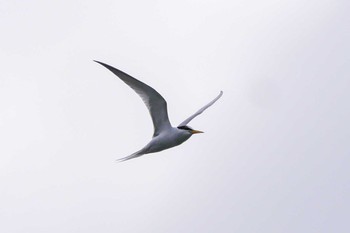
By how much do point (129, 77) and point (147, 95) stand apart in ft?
4.37

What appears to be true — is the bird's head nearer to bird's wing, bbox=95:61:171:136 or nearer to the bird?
the bird

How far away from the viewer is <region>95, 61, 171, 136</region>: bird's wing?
25375 millimetres

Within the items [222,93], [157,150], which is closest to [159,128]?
[157,150]

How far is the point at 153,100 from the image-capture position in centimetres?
2648

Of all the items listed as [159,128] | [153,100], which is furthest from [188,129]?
[153,100]

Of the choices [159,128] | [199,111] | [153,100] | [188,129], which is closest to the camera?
[153,100]

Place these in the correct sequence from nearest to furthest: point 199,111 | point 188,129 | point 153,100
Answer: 1. point 153,100
2. point 188,129
3. point 199,111

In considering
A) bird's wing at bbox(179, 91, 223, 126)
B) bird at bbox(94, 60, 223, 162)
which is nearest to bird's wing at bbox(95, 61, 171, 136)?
bird at bbox(94, 60, 223, 162)

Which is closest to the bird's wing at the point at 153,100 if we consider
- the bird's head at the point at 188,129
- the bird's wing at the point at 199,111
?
the bird's head at the point at 188,129

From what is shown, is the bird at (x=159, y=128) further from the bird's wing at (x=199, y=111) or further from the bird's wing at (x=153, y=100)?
the bird's wing at (x=199, y=111)

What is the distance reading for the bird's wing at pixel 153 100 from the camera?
25375 millimetres

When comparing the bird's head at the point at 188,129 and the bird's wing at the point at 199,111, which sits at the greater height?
the bird's wing at the point at 199,111

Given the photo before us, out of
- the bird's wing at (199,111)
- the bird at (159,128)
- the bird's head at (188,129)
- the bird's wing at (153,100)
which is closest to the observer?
the bird's wing at (153,100)

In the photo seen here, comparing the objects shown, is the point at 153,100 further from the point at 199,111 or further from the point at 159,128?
the point at 199,111
